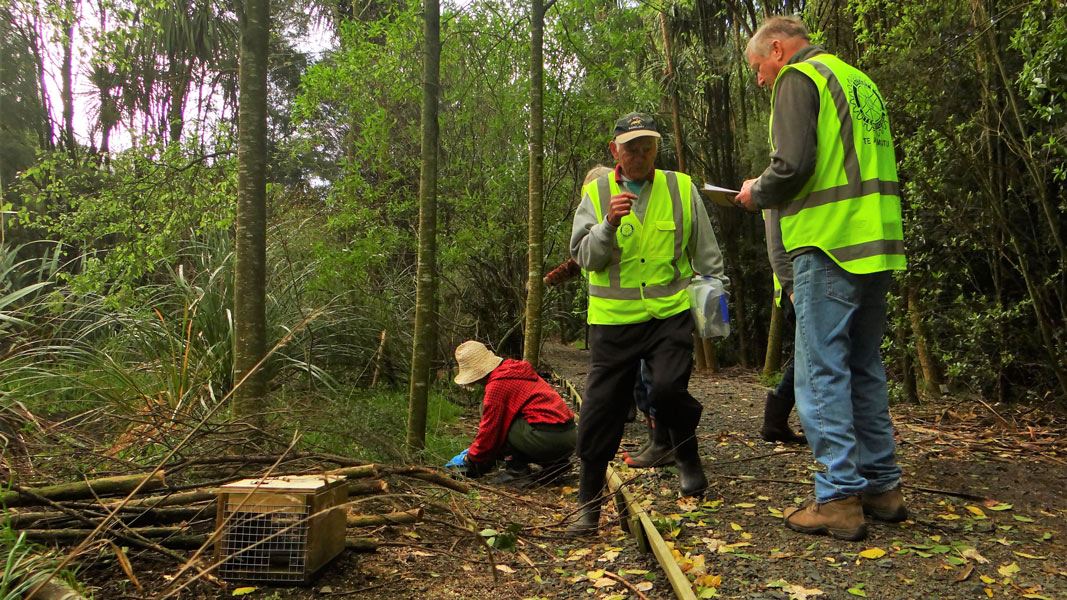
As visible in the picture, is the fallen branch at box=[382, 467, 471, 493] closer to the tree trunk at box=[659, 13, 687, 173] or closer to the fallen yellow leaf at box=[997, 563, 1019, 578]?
the fallen yellow leaf at box=[997, 563, 1019, 578]

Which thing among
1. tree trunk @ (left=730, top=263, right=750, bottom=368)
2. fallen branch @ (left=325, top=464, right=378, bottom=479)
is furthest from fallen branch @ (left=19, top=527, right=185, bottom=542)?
tree trunk @ (left=730, top=263, right=750, bottom=368)

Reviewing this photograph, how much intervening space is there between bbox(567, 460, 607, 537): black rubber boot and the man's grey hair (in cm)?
215

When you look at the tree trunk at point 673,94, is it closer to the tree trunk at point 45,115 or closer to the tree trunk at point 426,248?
the tree trunk at point 426,248

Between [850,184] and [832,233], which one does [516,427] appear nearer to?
[832,233]

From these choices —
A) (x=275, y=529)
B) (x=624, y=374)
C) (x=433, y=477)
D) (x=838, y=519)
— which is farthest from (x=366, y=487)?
(x=838, y=519)

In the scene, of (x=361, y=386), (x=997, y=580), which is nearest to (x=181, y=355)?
(x=361, y=386)

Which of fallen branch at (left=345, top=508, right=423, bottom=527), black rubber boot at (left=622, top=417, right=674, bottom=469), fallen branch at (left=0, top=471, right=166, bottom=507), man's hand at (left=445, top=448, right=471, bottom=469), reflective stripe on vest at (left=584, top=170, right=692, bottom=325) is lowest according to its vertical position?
man's hand at (left=445, top=448, right=471, bottom=469)

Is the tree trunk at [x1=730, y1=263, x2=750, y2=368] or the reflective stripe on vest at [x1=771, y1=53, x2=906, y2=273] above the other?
the reflective stripe on vest at [x1=771, y1=53, x2=906, y2=273]

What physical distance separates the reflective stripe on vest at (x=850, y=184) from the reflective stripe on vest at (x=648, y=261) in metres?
0.72

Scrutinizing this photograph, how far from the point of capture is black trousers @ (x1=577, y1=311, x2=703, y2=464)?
3420 mm

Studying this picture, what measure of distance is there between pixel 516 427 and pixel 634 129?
7.55ft

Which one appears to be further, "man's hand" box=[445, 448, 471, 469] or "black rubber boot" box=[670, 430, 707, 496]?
"man's hand" box=[445, 448, 471, 469]

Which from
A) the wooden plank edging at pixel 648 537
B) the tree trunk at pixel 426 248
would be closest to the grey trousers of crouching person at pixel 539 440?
the wooden plank edging at pixel 648 537

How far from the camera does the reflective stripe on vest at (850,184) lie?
284 centimetres
